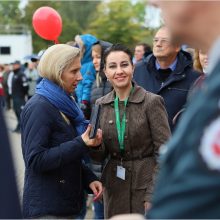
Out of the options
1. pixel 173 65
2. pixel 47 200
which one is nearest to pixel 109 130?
pixel 47 200

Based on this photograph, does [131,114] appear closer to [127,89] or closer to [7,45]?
[127,89]

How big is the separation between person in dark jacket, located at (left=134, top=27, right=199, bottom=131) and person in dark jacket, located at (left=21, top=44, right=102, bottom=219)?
1.30 m

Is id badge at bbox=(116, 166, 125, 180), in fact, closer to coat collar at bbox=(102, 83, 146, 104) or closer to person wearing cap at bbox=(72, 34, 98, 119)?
coat collar at bbox=(102, 83, 146, 104)

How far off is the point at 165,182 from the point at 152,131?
2.13 metres

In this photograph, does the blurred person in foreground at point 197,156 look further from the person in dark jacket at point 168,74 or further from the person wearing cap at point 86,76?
the person wearing cap at point 86,76

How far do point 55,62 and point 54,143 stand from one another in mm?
506

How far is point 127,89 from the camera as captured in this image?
123 inches

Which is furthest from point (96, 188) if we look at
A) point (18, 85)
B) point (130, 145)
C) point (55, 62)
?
point (18, 85)

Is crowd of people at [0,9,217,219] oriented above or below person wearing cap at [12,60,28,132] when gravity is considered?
above

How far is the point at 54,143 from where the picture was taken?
8.71 feet

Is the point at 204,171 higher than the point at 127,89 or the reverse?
higher

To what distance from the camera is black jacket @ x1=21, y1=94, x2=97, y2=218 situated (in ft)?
8.41

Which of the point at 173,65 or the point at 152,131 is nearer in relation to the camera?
the point at 152,131

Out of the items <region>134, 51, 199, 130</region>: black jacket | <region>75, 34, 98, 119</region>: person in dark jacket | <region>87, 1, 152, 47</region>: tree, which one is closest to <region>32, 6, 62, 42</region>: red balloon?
<region>75, 34, 98, 119</region>: person in dark jacket
